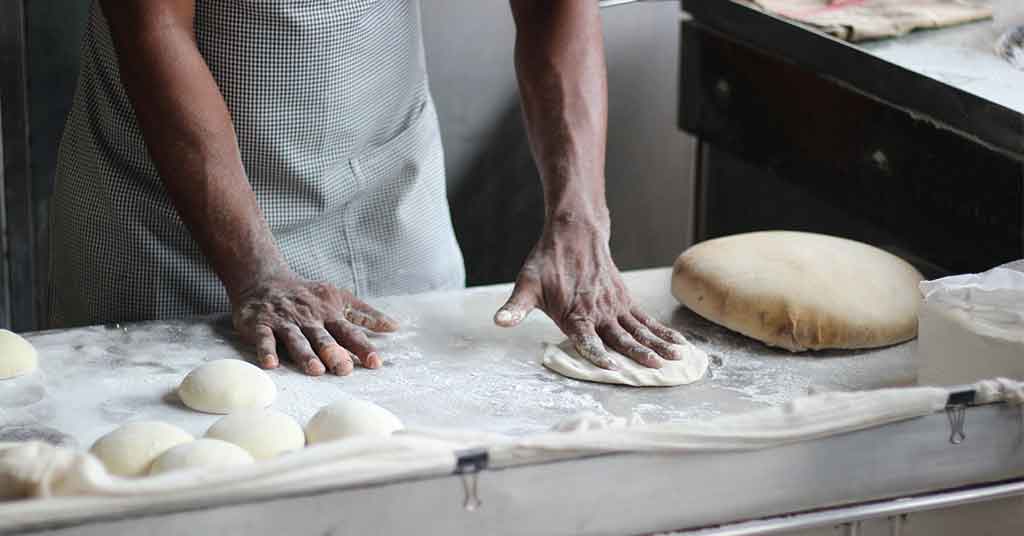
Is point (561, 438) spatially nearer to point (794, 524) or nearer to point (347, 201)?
point (794, 524)

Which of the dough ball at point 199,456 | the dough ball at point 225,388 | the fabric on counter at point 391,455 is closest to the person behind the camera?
the fabric on counter at point 391,455

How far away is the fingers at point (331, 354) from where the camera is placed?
150 cm

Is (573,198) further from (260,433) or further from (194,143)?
(260,433)

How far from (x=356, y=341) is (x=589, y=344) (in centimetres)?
30

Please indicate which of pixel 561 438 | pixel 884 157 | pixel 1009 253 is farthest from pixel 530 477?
pixel 884 157

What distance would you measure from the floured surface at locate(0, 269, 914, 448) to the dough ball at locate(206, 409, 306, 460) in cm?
9

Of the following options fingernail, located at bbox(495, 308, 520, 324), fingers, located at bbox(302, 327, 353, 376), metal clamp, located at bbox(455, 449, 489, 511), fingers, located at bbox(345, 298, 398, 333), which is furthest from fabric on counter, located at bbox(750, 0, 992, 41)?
metal clamp, located at bbox(455, 449, 489, 511)

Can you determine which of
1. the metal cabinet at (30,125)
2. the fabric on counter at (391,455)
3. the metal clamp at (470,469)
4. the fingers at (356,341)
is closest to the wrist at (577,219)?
the fingers at (356,341)

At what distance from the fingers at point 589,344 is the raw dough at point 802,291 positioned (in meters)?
0.18

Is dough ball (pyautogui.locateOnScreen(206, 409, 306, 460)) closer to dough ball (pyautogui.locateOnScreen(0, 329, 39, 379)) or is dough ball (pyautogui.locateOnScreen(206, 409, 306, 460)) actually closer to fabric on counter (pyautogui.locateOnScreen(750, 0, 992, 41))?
dough ball (pyautogui.locateOnScreen(0, 329, 39, 379))

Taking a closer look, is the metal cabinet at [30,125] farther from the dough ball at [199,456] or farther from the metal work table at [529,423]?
the dough ball at [199,456]

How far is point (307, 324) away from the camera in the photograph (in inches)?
61.2

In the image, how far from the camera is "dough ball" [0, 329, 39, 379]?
146 cm

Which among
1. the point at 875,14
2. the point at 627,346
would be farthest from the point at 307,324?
the point at 875,14
